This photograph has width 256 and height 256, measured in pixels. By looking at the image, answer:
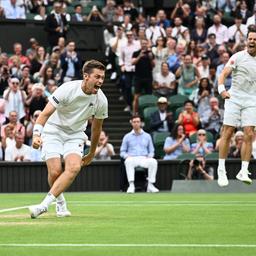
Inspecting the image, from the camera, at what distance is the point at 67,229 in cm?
1092

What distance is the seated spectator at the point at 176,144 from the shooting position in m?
23.8

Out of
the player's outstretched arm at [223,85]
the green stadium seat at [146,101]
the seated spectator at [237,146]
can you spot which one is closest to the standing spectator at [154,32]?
the green stadium seat at [146,101]

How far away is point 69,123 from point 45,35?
17.5m

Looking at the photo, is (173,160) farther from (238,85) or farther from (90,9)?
(90,9)

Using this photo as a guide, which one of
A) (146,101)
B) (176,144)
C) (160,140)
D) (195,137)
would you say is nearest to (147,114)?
(146,101)

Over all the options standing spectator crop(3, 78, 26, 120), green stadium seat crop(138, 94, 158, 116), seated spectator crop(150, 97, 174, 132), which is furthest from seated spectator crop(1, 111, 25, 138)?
green stadium seat crop(138, 94, 158, 116)

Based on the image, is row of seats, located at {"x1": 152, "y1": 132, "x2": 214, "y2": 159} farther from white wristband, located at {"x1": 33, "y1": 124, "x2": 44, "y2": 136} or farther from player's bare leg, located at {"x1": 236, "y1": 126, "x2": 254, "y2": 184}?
white wristband, located at {"x1": 33, "y1": 124, "x2": 44, "y2": 136}

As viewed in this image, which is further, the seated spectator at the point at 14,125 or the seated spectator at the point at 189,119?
the seated spectator at the point at 189,119

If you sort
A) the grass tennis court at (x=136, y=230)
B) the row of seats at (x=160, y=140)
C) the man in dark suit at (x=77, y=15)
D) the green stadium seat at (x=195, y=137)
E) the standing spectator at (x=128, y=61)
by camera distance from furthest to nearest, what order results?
the man in dark suit at (x=77, y=15) < the standing spectator at (x=128, y=61) < the row of seats at (x=160, y=140) < the green stadium seat at (x=195, y=137) < the grass tennis court at (x=136, y=230)

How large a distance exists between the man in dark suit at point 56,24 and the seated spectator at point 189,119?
17.4ft

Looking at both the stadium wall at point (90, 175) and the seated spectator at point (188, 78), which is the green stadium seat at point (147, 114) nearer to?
the seated spectator at point (188, 78)

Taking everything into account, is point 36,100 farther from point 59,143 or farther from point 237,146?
point 59,143

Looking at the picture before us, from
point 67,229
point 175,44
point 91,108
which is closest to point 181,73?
point 175,44

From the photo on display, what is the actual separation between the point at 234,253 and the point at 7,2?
21764 mm
